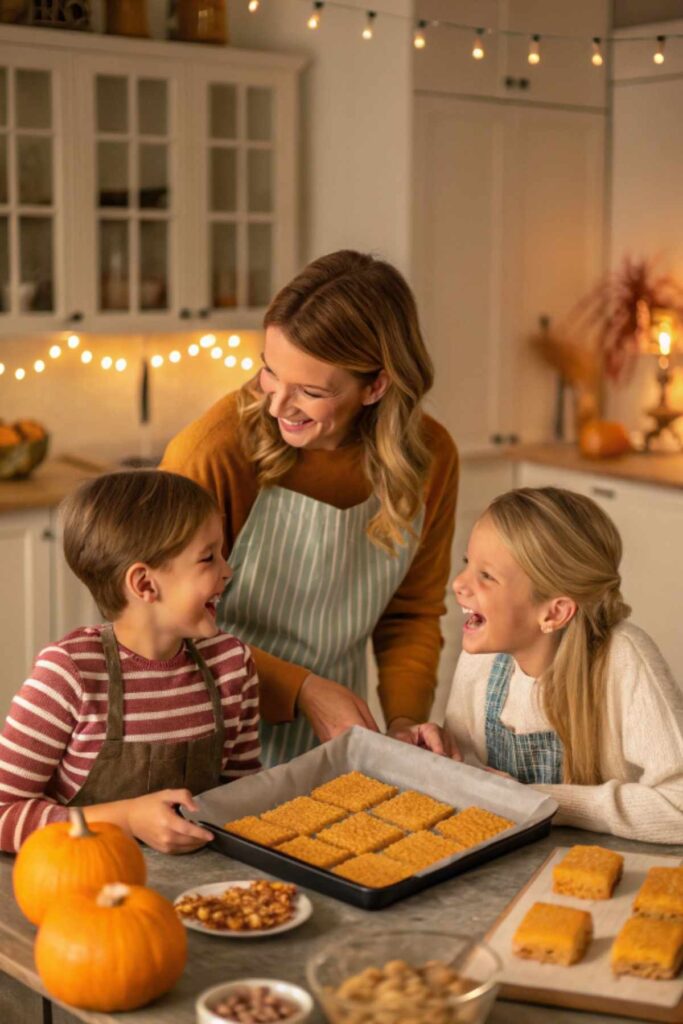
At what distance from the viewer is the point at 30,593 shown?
4.05 meters

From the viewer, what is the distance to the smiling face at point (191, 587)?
72.8 inches

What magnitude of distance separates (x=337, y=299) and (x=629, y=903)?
3.17 ft

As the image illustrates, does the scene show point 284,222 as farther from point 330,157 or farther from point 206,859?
point 206,859

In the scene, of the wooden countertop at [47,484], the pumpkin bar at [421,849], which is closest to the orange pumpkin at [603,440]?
the wooden countertop at [47,484]

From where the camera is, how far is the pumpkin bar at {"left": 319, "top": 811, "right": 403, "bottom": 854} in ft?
5.51

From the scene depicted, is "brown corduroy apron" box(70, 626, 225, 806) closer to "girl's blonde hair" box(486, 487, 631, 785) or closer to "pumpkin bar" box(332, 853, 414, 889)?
"pumpkin bar" box(332, 853, 414, 889)

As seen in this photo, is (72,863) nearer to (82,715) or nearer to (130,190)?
(82,715)

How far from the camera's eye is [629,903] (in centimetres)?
156

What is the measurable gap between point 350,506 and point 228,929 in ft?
3.06

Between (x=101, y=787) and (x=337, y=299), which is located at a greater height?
(x=337, y=299)

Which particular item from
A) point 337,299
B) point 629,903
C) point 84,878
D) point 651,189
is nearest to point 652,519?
point 651,189

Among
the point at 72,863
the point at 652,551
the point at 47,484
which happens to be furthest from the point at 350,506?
the point at 652,551

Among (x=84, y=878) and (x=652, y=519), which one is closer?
(x=84, y=878)

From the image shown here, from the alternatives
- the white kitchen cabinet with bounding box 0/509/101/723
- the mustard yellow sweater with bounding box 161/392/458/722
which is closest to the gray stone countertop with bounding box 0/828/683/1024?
the mustard yellow sweater with bounding box 161/392/458/722
